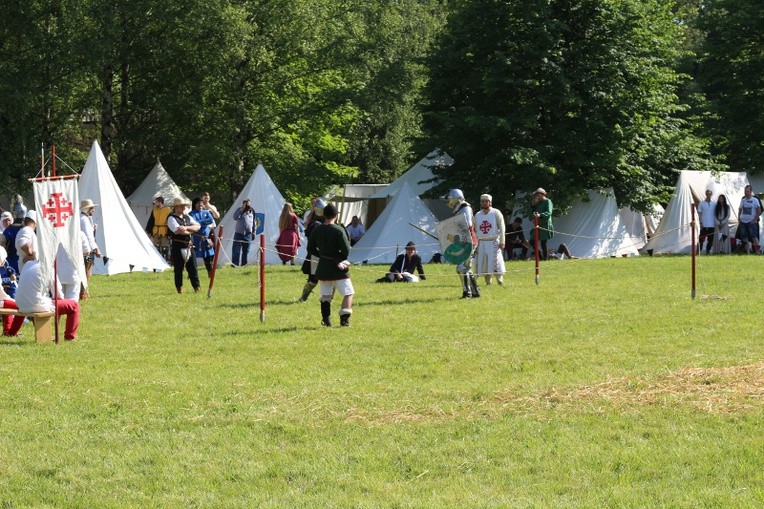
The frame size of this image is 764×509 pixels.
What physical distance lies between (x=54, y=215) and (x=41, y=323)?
57.3 inches

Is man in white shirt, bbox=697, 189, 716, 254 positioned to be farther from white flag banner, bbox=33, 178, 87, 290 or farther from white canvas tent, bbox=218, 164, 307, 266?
white flag banner, bbox=33, 178, 87, 290

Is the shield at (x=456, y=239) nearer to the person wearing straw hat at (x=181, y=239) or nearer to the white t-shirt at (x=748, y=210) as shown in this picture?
the person wearing straw hat at (x=181, y=239)

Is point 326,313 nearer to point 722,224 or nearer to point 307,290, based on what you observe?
point 307,290

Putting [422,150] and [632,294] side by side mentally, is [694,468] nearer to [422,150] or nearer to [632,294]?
[632,294]

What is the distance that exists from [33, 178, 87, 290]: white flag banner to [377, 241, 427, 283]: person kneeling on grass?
9.24 m

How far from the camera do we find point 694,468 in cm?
761

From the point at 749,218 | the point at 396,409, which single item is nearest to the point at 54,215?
the point at 396,409

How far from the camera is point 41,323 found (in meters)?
14.1

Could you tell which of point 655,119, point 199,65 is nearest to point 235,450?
point 655,119

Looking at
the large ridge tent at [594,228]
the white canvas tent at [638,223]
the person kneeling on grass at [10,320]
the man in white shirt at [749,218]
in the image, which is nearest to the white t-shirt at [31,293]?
the person kneeling on grass at [10,320]

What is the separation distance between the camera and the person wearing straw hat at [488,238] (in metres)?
20.0

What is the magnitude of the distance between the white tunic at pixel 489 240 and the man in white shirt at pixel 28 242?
7.68 m

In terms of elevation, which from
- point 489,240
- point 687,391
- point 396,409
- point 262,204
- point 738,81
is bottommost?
point 396,409

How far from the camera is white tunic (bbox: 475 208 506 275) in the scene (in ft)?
65.6
